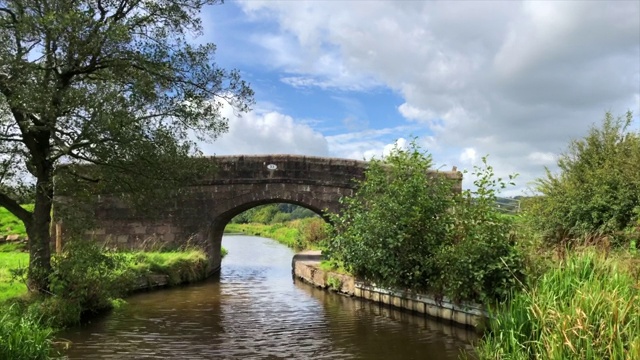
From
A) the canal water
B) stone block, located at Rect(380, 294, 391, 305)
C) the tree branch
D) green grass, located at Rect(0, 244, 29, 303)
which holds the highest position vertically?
the tree branch

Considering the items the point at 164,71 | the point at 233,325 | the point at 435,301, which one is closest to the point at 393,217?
the point at 435,301

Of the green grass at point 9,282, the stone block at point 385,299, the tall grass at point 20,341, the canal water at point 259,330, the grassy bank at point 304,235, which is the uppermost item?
the grassy bank at point 304,235

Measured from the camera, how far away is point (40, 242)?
881cm

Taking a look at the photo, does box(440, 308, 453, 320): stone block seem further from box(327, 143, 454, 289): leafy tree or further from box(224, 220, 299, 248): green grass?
box(224, 220, 299, 248): green grass

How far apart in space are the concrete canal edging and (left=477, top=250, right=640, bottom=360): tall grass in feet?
6.13

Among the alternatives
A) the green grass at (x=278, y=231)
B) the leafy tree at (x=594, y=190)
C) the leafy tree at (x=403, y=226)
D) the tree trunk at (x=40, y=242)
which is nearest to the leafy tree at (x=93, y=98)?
the tree trunk at (x=40, y=242)

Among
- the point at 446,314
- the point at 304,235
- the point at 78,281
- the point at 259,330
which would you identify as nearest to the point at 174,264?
the point at 78,281

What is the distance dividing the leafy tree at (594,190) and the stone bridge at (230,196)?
3.02 m

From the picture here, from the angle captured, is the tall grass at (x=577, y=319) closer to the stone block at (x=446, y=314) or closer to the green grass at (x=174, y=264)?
the stone block at (x=446, y=314)

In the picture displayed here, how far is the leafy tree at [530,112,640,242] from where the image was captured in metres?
12.0

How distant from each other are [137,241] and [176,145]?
8400 millimetres

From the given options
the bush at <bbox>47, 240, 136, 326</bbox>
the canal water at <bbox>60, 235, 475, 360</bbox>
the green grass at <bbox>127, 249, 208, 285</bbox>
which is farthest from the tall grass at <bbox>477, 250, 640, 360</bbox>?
the green grass at <bbox>127, 249, 208, 285</bbox>

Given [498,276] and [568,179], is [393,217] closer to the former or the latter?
[498,276]

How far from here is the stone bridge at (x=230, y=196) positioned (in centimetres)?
1633
